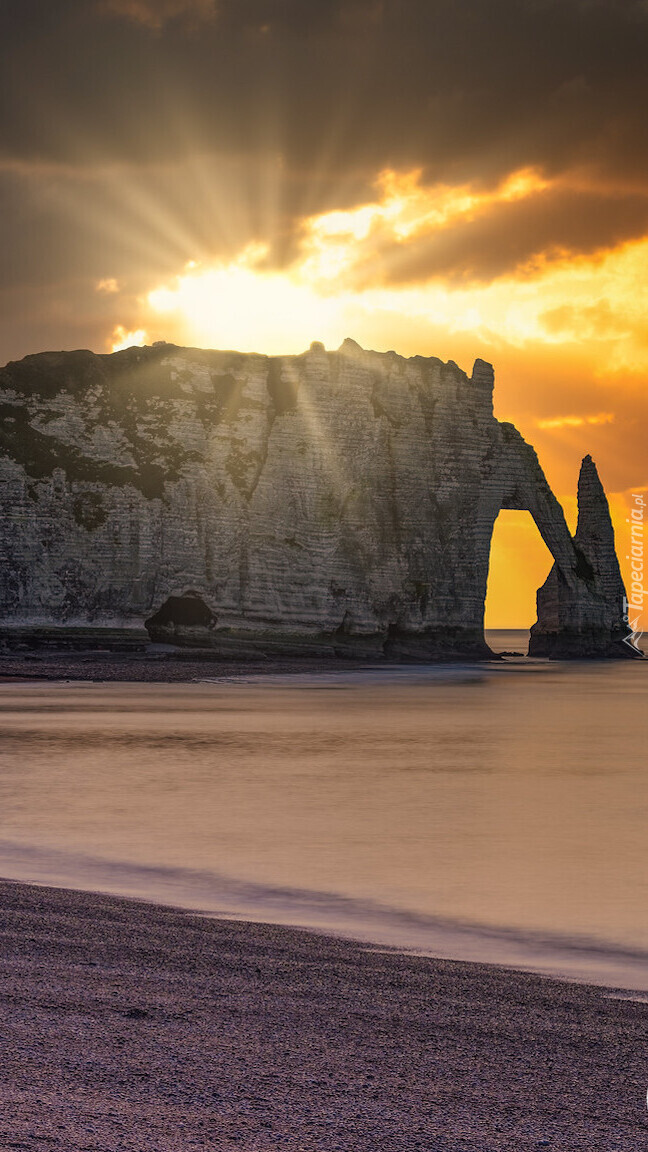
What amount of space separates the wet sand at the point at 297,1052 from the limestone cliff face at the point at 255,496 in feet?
209

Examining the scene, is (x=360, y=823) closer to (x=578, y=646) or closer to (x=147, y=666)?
(x=147, y=666)

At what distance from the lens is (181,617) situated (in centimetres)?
7362

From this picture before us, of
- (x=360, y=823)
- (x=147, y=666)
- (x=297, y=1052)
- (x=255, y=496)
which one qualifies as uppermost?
(x=255, y=496)

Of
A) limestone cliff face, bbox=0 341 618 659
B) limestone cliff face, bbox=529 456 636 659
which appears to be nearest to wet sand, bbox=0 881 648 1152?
limestone cliff face, bbox=0 341 618 659

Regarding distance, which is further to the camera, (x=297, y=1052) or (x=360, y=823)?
(x=360, y=823)

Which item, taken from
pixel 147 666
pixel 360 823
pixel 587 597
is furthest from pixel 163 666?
pixel 587 597

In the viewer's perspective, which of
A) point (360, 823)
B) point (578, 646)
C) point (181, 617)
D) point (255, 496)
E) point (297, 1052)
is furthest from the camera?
point (578, 646)

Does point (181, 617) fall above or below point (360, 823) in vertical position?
above

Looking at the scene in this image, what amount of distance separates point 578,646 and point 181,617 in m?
41.2

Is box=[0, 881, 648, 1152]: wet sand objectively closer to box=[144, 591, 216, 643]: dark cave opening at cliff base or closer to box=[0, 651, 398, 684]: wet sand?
box=[0, 651, 398, 684]: wet sand

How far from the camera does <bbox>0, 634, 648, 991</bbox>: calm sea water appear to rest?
9.40 m

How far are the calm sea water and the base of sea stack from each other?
64009 millimetres

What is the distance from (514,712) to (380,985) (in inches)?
1264

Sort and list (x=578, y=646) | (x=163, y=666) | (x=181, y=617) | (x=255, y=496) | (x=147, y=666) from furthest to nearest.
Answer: (x=578, y=646) → (x=255, y=496) → (x=181, y=617) → (x=163, y=666) → (x=147, y=666)
